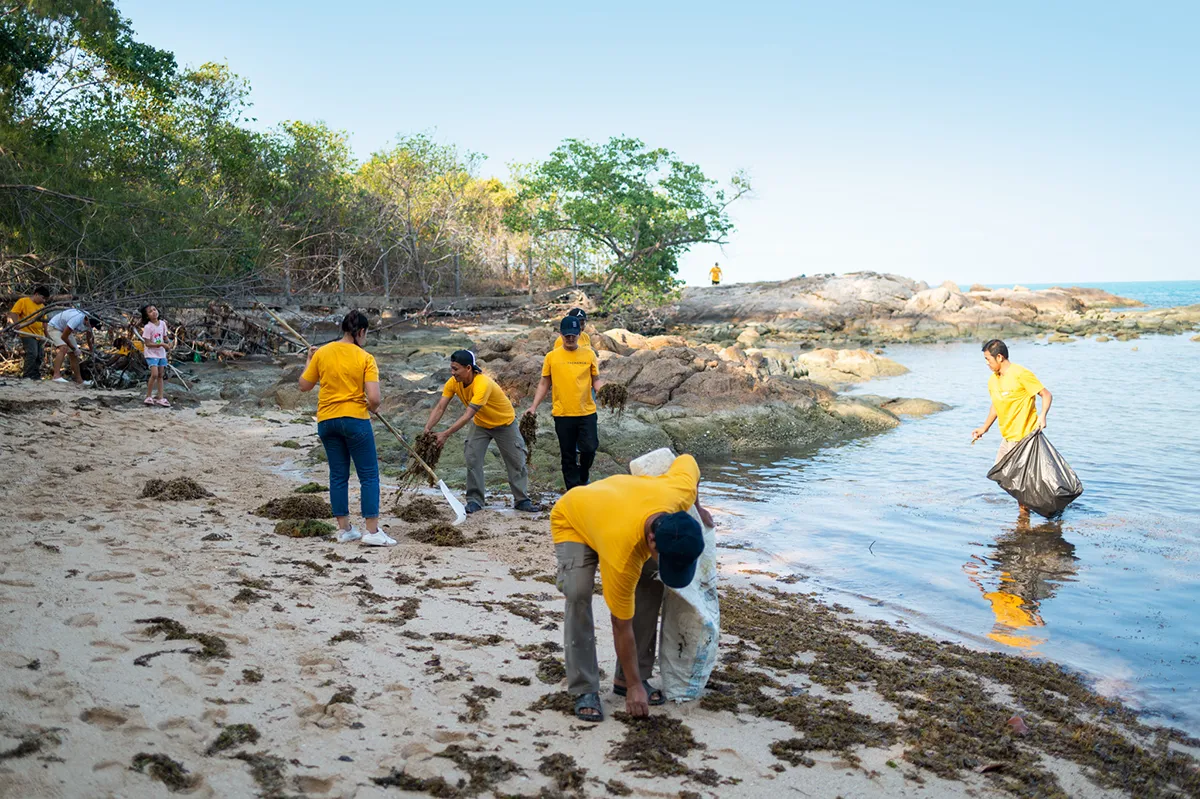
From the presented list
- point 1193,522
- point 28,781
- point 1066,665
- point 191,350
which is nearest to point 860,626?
point 1066,665

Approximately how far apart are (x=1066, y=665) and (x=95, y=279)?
16969 millimetres

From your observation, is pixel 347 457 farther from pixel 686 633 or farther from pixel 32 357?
pixel 32 357

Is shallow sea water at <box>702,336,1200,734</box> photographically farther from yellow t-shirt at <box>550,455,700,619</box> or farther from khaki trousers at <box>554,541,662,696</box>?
yellow t-shirt at <box>550,455,700,619</box>

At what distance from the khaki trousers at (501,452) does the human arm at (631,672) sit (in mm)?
4716

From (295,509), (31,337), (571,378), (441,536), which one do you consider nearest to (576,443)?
(571,378)

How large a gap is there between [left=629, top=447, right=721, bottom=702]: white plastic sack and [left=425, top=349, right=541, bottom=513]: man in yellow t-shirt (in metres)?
4.06

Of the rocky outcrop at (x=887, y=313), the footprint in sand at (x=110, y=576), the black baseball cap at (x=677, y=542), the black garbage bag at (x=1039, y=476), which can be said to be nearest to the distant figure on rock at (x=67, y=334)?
the footprint in sand at (x=110, y=576)

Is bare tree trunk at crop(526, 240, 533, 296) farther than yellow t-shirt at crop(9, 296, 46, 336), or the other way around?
bare tree trunk at crop(526, 240, 533, 296)

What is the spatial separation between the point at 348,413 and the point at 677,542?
4.21m

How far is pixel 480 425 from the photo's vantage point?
8727mm

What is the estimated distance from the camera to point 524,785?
12.0ft

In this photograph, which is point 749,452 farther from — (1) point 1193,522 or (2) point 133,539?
(2) point 133,539

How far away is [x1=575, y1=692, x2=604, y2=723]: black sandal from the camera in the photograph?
13.9 ft

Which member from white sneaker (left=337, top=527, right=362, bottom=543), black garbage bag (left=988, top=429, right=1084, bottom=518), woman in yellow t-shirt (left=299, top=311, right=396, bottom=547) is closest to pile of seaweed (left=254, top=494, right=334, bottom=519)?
white sneaker (left=337, top=527, right=362, bottom=543)
